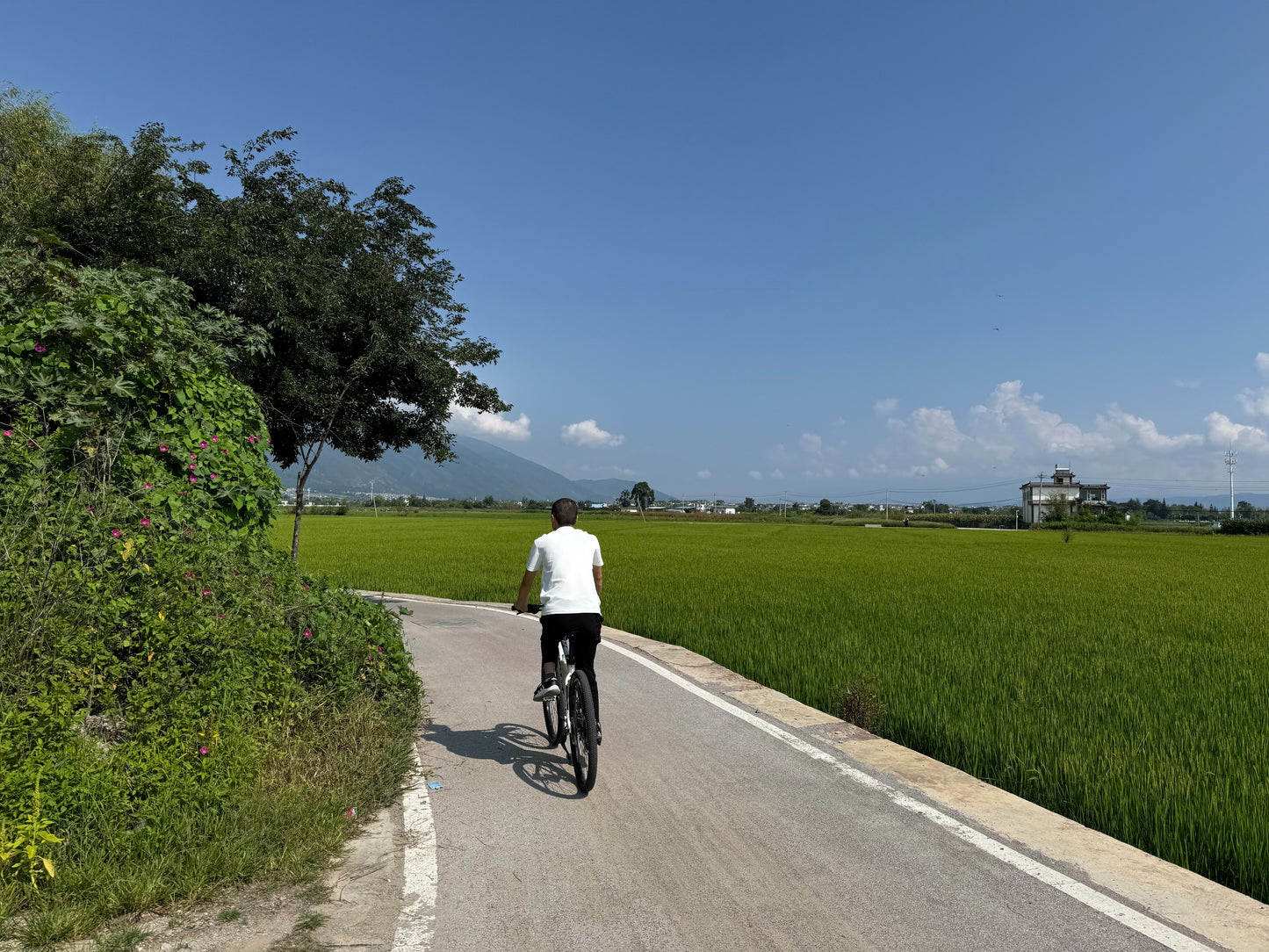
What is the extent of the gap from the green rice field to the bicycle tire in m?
2.98

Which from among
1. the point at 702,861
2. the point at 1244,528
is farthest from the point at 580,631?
the point at 1244,528

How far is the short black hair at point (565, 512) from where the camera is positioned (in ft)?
18.7

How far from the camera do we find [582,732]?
5270 mm

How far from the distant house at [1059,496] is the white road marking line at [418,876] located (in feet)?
433

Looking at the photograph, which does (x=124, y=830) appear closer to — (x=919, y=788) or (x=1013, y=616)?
(x=919, y=788)

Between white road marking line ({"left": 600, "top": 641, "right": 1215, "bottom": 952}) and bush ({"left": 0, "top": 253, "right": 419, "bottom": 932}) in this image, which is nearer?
white road marking line ({"left": 600, "top": 641, "right": 1215, "bottom": 952})

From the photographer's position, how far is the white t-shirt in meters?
5.49

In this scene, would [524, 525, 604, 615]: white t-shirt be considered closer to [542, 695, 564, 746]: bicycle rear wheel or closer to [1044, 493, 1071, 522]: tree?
[542, 695, 564, 746]: bicycle rear wheel

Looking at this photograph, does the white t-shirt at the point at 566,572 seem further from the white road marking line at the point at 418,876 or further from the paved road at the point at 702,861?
the white road marking line at the point at 418,876

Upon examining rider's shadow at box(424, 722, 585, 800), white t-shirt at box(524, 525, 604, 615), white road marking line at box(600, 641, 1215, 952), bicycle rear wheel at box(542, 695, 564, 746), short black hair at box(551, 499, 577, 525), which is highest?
short black hair at box(551, 499, 577, 525)

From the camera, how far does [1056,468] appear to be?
14488 cm

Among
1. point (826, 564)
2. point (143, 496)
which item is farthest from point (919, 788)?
point (826, 564)

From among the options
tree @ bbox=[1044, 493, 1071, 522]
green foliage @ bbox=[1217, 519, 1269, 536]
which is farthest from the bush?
tree @ bbox=[1044, 493, 1071, 522]

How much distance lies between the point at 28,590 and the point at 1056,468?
16253 centimetres
